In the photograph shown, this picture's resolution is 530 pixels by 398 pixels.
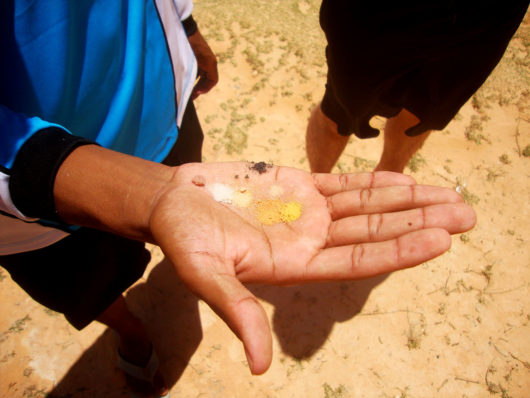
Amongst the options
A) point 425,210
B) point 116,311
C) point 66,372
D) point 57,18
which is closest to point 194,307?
point 116,311

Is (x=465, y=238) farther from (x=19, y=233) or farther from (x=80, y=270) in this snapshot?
(x=19, y=233)

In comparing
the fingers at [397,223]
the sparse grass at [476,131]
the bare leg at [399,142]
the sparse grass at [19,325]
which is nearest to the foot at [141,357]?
the sparse grass at [19,325]

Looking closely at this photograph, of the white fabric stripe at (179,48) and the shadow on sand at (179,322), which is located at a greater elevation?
the white fabric stripe at (179,48)

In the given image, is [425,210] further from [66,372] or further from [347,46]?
[66,372]

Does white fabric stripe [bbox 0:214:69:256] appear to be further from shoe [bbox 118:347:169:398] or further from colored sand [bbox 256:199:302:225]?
shoe [bbox 118:347:169:398]

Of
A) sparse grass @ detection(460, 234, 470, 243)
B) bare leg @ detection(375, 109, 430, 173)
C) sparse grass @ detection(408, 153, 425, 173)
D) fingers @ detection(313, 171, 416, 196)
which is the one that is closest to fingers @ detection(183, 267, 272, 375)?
fingers @ detection(313, 171, 416, 196)

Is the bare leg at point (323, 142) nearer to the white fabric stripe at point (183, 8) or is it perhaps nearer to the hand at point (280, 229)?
the hand at point (280, 229)
